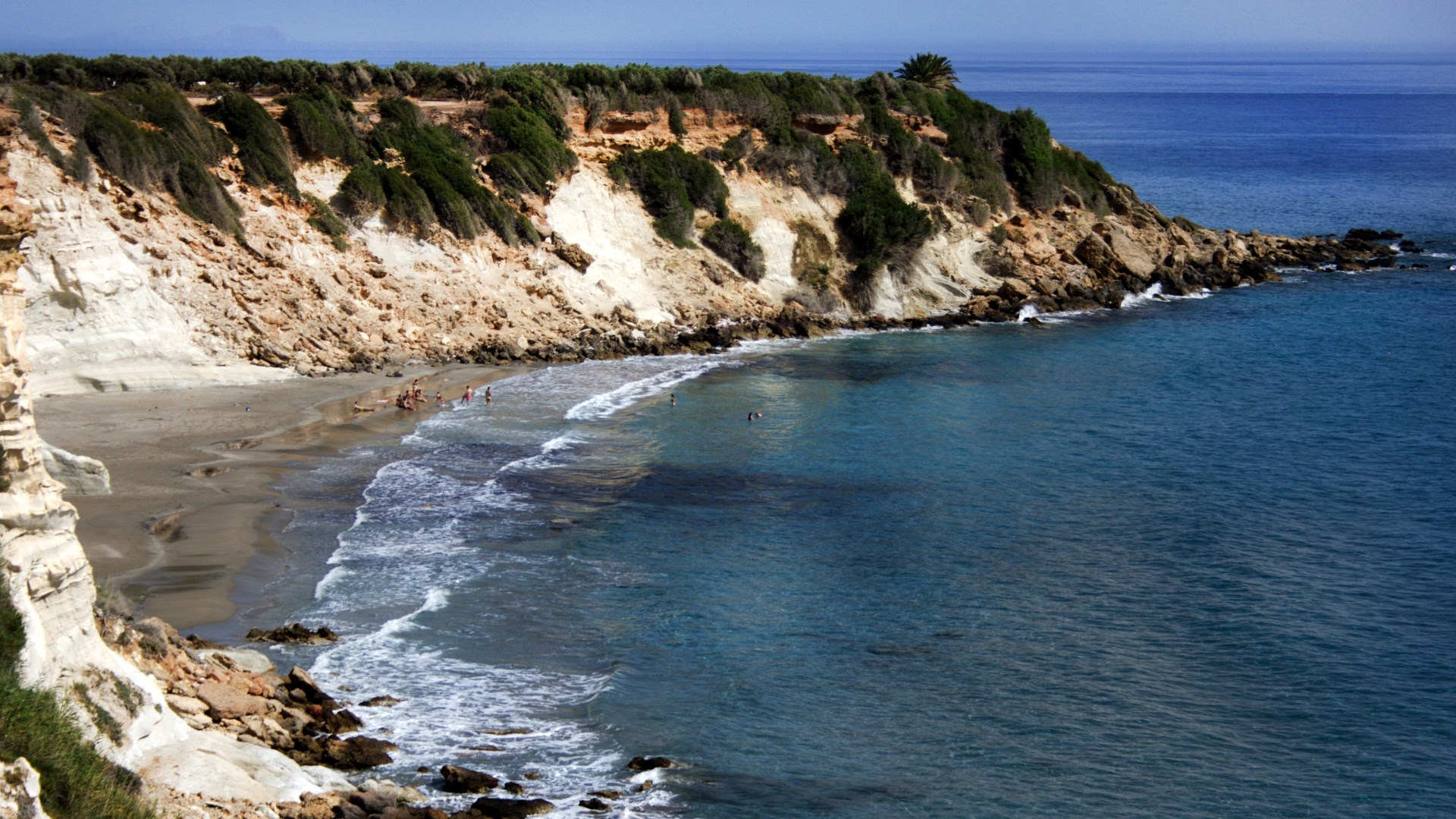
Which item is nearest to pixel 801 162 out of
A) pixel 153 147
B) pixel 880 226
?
pixel 880 226

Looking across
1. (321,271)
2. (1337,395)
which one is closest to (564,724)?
(321,271)

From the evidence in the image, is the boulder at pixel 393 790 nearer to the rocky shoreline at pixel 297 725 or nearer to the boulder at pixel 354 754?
the rocky shoreline at pixel 297 725

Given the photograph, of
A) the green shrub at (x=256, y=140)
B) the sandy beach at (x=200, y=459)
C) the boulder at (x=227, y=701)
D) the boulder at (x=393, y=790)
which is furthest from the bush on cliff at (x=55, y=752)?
the green shrub at (x=256, y=140)

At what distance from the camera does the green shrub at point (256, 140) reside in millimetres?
39594

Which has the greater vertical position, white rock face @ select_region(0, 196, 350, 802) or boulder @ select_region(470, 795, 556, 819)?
white rock face @ select_region(0, 196, 350, 802)

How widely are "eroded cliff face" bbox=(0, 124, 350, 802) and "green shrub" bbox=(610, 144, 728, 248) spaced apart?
35.6 meters

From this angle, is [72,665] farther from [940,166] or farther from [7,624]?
[940,166]

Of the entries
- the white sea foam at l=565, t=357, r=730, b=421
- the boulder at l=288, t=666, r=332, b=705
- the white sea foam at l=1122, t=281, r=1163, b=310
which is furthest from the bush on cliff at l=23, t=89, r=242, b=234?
the white sea foam at l=1122, t=281, r=1163, b=310

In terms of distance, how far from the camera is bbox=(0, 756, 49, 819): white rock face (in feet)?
33.2

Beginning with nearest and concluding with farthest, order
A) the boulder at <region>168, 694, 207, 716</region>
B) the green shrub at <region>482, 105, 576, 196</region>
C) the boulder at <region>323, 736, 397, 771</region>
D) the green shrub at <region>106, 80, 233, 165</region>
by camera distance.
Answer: the boulder at <region>168, 694, 207, 716</region>, the boulder at <region>323, 736, 397, 771</region>, the green shrub at <region>106, 80, 233, 165</region>, the green shrub at <region>482, 105, 576, 196</region>

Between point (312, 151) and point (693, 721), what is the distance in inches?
1179

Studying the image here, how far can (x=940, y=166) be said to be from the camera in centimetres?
5575

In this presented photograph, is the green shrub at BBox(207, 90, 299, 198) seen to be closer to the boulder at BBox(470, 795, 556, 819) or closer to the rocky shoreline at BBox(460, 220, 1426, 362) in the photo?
the rocky shoreline at BBox(460, 220, 1426, 362)

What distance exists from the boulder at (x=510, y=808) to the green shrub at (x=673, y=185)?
3466 centimetres
